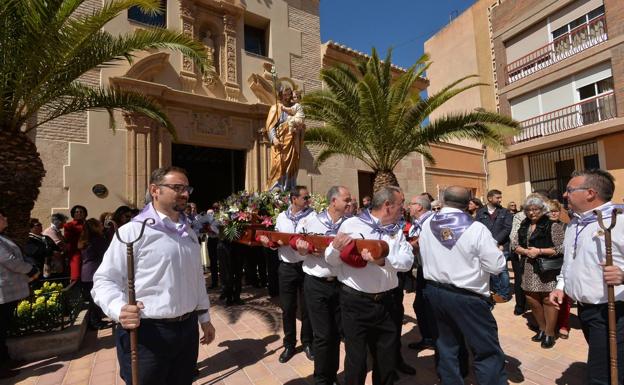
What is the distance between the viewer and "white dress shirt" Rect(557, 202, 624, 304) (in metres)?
2.54

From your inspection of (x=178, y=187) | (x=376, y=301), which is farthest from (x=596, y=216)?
(x=178, y=187)

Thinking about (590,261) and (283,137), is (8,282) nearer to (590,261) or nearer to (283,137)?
(283,137)

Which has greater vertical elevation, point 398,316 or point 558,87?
point 558,87

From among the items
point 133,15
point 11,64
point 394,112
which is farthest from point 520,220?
point 133,15

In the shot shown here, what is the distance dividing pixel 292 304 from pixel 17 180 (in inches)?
168

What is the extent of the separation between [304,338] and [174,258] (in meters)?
2.53

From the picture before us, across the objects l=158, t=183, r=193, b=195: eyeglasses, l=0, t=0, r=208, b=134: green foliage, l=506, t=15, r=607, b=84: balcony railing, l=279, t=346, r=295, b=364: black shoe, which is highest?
l=506, t=15, r=607, b=84: balcony railing

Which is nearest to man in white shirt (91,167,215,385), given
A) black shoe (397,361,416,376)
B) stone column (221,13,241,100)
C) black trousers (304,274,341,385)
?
black trousers (304,274,341,385)

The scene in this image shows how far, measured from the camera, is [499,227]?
6.55 m

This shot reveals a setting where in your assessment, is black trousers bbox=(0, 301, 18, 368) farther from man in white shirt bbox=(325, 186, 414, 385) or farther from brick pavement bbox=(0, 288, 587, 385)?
man in white shirt bbox=(325, 186, 414, 385)

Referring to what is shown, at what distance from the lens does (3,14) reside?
4.70 m

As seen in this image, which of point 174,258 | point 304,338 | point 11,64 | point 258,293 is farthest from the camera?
point 258,293

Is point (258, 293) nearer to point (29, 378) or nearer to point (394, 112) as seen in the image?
point (29, 378)

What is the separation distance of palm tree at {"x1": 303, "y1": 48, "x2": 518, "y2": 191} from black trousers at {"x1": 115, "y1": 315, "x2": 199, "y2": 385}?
796cm
